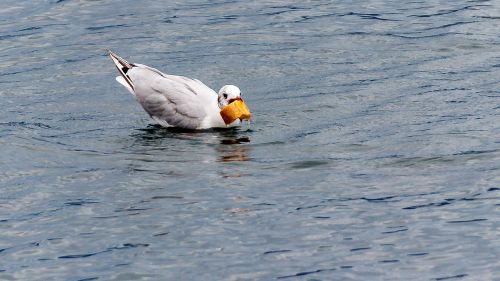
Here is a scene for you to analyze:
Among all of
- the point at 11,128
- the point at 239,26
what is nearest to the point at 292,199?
the point at 11,128

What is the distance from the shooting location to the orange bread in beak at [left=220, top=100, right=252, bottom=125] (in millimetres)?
16391

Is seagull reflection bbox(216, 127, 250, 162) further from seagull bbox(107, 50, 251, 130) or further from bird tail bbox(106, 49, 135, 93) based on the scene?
bird tail bbox(106, 49, 135, 93)

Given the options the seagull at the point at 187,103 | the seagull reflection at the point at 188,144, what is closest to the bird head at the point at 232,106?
the seagull at the point at 187,103

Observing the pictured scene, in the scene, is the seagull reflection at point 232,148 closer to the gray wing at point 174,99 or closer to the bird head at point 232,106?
the bird head at point 232,106

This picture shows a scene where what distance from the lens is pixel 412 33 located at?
846 inches

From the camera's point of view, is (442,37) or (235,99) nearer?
(235,99)

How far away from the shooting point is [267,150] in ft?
50.1

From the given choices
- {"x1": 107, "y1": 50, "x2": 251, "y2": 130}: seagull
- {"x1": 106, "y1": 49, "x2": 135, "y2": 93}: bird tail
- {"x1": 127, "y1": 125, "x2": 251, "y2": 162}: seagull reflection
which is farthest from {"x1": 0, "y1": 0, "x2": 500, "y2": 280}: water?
{"x1": 106, "y1": 49, "x2": 135, "y2": 93}: bird tail

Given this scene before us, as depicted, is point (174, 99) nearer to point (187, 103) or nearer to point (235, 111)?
point (187, 103)

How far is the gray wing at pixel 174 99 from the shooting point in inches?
661

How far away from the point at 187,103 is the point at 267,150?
6.46 ft

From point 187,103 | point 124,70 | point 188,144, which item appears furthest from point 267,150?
point 124,70

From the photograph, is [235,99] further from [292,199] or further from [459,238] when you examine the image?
[459,238]

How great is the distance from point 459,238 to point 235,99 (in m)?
5.57
